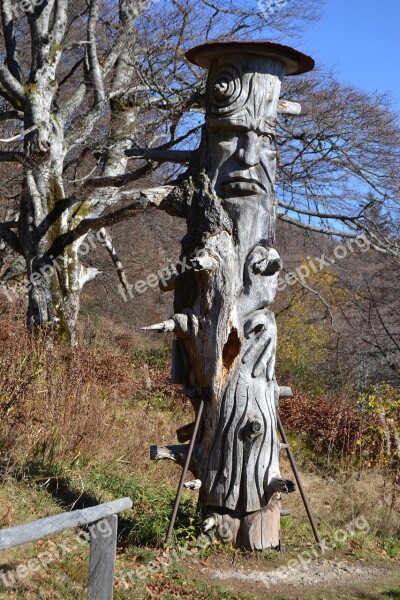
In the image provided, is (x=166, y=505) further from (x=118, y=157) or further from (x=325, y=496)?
(x=118, y=157)

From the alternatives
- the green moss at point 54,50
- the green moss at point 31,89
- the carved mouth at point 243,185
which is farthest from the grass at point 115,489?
the green moss at point 54,50

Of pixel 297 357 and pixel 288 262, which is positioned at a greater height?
pixel 288 262

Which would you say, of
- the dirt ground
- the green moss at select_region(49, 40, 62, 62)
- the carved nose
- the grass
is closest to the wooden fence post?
the grass

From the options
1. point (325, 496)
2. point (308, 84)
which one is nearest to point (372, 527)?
point (325, 496)

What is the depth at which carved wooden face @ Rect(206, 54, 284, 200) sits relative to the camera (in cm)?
583

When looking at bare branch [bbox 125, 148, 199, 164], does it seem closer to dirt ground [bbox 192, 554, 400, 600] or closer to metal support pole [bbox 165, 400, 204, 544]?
metal support pole [bbox 165, 400, 204, 544]

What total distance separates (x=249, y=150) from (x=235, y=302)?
1.26 meters

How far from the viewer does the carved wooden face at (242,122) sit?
5.83m

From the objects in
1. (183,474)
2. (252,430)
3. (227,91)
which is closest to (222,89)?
(227,91)

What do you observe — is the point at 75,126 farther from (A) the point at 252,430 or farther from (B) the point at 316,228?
(A) the point at 252,430

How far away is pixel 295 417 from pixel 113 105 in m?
6.57

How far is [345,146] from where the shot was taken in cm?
1093

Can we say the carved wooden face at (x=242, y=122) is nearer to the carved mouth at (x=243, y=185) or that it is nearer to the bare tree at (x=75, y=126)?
the carved mouth at (x=243, y=185)

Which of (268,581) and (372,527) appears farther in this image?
(372,527)
